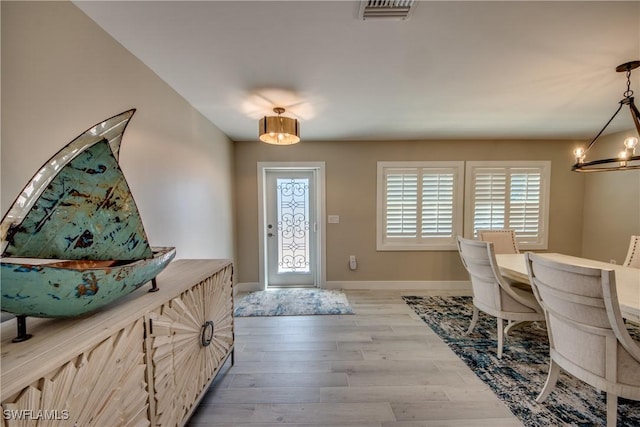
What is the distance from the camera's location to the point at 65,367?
0.69m

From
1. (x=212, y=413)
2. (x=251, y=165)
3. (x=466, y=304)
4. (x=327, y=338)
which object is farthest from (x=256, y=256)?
(x=466, y=304)

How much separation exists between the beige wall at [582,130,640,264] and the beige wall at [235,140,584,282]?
0.40 ft

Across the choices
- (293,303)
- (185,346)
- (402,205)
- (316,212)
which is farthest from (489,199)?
(185,346)

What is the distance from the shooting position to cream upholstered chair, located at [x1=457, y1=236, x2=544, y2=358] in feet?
6.34

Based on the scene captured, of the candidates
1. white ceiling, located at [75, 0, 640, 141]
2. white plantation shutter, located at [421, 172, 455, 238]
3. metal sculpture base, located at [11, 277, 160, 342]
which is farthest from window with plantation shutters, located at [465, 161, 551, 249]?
metal sculpture base, located at [11, 277, 160, 342]

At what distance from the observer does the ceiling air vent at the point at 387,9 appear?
1186mm

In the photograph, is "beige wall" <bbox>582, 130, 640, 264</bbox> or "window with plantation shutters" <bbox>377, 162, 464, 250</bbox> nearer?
"beige wall" <bbox>582, 130, 640, 264</bbox>

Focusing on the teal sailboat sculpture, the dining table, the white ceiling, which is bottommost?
the dining table

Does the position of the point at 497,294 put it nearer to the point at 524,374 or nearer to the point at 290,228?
the point at 524,374

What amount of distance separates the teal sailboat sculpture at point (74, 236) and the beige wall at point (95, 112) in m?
0.31

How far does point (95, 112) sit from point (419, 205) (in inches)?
144

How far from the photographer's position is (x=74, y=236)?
0.89m

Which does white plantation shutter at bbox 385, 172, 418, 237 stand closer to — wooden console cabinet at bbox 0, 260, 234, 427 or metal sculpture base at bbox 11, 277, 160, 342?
wooden console cabinet at bbox 0, 260, 234, 427

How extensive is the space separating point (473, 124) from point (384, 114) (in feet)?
4.01
